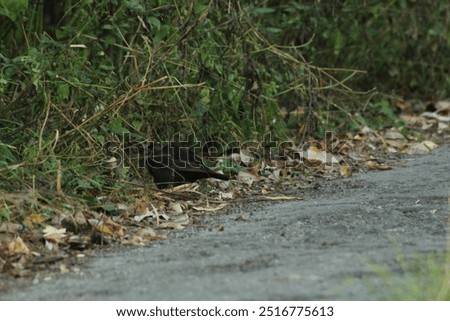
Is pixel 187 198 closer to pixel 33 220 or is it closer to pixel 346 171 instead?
pixel 33 220

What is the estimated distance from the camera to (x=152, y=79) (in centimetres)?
567

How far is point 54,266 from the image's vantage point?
379 centimetres

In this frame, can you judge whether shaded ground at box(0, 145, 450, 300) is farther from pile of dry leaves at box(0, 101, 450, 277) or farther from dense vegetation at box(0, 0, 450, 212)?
dense vegetation at box(0, 0, 450, 212)

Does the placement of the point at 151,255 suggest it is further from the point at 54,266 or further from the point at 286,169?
the point at 286,169

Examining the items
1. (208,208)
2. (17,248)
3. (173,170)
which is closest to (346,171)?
(173,170)

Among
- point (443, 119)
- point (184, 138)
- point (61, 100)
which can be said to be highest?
point (61, 100)

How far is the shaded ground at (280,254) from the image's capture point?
331cm

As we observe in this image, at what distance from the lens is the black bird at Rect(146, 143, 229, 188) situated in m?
5.34

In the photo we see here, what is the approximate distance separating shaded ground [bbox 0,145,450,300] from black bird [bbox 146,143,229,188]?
535 mm

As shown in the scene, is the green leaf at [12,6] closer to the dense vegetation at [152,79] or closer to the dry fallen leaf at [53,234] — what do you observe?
the dense vegetation at [152,79]

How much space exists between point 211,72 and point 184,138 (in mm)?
431

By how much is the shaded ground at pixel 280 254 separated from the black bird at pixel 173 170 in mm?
535

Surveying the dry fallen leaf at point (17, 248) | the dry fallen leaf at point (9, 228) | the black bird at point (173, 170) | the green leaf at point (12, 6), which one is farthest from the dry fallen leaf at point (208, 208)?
the green leaf at point (12, 6)

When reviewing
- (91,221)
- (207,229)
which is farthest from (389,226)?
(91,221)
